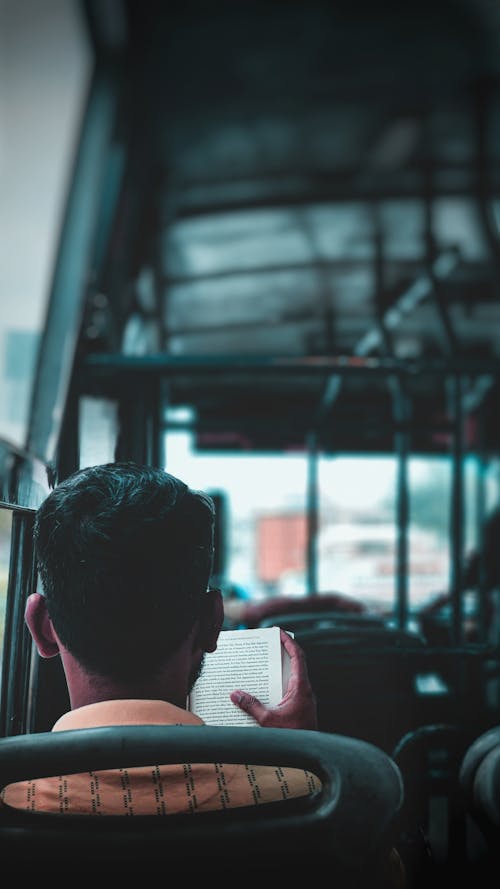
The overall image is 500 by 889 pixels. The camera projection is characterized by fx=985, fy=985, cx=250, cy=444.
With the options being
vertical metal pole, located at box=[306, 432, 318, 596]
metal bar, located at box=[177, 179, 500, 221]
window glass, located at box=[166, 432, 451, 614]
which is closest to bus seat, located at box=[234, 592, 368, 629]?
window glass, located at box=[166, 432, 451, 614]

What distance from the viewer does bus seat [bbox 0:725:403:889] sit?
750 mm

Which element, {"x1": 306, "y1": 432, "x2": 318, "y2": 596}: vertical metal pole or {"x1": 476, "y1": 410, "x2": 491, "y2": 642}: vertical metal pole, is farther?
{"x1": 306, "y1": 432, "x2": 318, "y2": 596}: vertical metal pole

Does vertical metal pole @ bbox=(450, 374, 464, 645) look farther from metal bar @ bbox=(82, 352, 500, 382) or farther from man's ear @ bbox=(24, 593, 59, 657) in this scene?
man's ear @ bbox=(24, 593, 59, 657)

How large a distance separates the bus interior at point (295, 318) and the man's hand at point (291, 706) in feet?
0.50

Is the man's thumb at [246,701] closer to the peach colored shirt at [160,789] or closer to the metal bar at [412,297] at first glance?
the peach colored shirt at [160,789]

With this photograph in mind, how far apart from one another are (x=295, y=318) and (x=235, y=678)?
3.17 metres

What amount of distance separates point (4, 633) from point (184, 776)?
0.42m

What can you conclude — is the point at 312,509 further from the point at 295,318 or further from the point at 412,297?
the point at 412,297

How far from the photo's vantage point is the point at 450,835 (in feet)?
5.39

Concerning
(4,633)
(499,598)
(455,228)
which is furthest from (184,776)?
(455,228)

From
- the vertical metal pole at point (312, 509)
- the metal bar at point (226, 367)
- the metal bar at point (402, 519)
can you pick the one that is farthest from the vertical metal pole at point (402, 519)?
the vertical metal pole at point (312, 509)

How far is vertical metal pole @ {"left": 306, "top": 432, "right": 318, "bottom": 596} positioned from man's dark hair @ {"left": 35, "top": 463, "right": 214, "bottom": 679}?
2655 millimetres

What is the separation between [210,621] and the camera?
1110mm

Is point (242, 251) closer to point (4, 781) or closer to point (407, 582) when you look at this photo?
point (407, 582)
